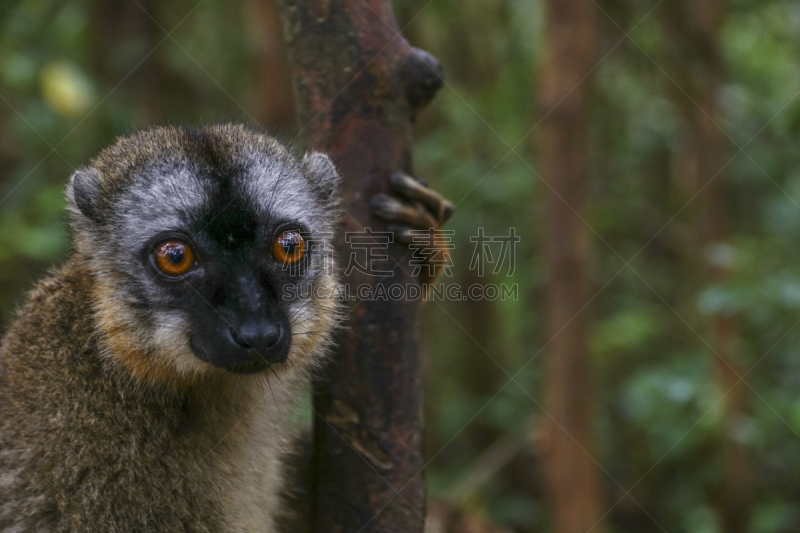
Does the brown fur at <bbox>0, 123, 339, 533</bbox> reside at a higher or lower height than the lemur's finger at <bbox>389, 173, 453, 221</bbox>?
lower

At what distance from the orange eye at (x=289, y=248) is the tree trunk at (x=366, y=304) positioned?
273 millimetres

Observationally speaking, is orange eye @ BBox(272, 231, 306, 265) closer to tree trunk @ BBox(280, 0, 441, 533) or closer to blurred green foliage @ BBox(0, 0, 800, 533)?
tree trunk @ BBox(280, 0, 441, 533)

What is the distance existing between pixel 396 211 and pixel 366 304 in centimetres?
42

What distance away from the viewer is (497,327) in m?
9.57

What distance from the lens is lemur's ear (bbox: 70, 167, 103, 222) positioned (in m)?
3.05

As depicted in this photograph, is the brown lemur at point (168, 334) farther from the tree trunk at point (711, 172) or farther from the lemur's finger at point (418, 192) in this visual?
the tree trunk at point (711, 172)

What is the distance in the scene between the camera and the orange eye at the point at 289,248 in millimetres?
2996

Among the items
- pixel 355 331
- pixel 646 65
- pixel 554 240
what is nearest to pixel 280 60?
pixel 554 240

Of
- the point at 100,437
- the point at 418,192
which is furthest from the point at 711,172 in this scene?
the point at 100,437

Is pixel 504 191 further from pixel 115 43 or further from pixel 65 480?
pixel 65 480

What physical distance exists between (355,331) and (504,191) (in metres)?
4.79

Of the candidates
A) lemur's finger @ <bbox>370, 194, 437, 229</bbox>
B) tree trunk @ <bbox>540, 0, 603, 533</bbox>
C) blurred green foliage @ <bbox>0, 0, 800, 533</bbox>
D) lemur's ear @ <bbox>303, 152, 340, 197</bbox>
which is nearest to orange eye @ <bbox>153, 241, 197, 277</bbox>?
lemur's ear @ <bbox>303, 152, 340, 197</bbox>

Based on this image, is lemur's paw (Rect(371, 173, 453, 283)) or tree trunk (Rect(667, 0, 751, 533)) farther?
tree trunk (Rect(667, 0, 751, 533))

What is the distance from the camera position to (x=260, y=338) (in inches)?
103
